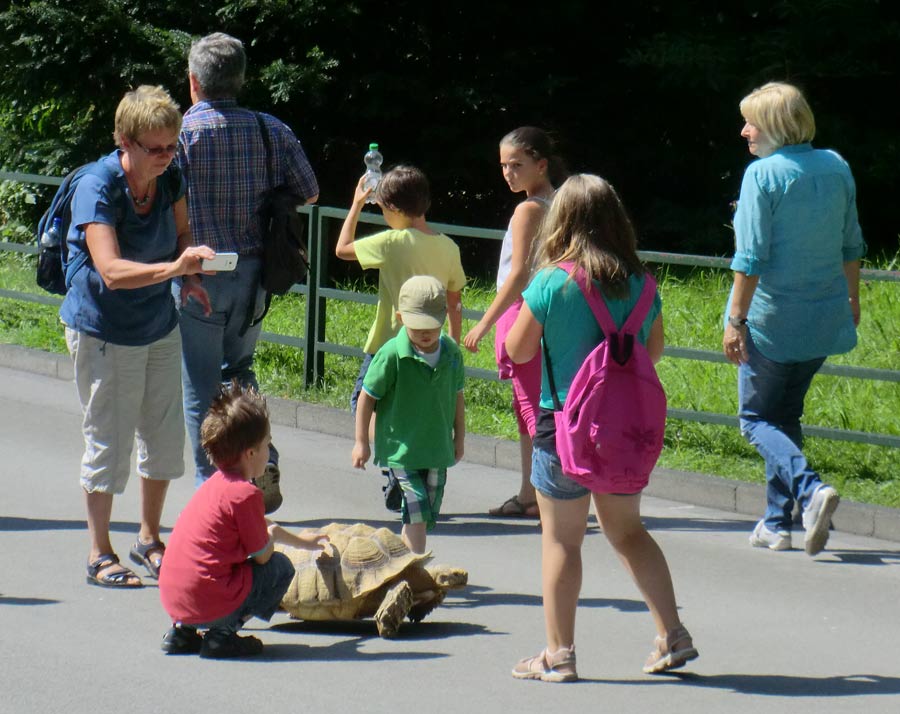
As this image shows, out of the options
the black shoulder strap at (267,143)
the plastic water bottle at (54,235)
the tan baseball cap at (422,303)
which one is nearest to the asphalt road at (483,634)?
the tan baseball cap at (422,303)

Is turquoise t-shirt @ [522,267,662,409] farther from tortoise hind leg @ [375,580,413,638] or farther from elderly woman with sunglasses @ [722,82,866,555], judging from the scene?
elderly woman with sunglasses @ [722,82,866,555]

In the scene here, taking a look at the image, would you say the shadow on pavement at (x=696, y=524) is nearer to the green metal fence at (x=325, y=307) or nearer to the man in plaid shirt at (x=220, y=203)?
the green metal fence at (x=325, y=307)

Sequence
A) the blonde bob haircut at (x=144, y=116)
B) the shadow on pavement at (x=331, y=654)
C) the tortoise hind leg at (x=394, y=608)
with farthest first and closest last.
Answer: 1. the blonde bob haircut at (x=144, y=116)
2. the tortoise hind leg at (x=394, y=608)
3. the shadow on pavement at (x=331, y=654)

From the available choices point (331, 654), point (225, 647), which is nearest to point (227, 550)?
point (225, 647)

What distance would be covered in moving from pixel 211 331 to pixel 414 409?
1169 mm

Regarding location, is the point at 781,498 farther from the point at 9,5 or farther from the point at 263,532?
the point at 9,5

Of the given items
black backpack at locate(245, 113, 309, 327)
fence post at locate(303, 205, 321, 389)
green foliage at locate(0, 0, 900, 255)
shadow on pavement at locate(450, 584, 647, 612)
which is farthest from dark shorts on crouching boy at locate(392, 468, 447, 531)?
green foliage at locate(0, 0, 900, 255)

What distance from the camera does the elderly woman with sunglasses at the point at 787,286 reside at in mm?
6941

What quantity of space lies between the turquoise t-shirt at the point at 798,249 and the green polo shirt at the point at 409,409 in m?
1.55

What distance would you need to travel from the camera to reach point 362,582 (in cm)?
561

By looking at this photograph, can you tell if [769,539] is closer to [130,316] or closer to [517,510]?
[517,510]

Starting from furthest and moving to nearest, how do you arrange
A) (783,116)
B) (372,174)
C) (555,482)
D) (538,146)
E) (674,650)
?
(372,174) → (538,146) → (783,116) → (674,650) → (555,482)

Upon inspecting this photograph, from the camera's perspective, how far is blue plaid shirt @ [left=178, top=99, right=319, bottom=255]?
23.0 feet

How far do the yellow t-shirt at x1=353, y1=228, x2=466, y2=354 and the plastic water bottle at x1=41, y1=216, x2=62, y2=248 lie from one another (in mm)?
1547
